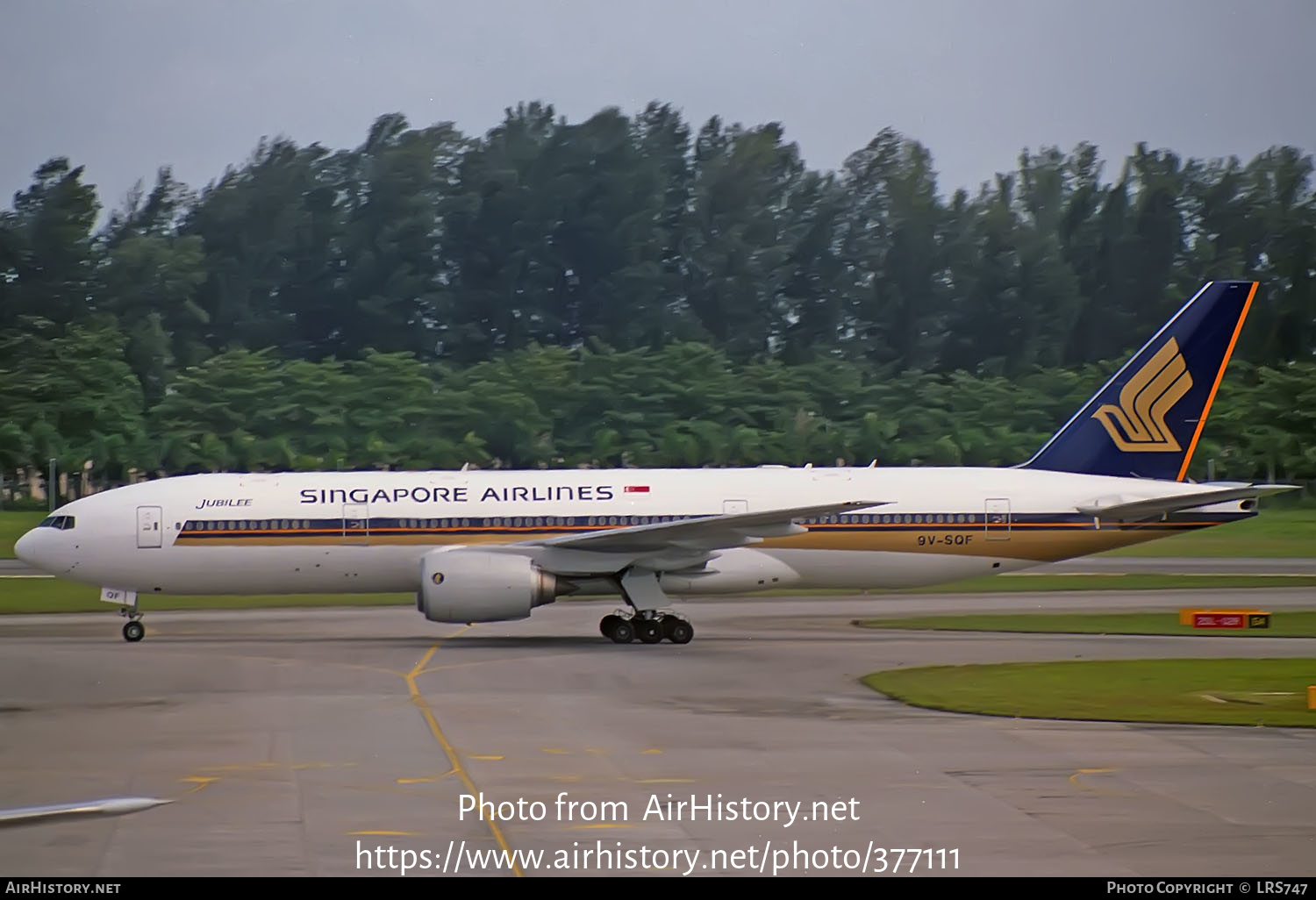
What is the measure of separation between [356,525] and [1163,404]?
17.8 metres

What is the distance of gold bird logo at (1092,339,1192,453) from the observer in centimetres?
3622

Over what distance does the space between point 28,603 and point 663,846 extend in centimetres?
3354

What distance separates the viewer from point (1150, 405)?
36.3 meters

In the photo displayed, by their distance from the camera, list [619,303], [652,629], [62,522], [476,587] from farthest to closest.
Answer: [619,303] < [62,522] < [652,629] < [476,587]

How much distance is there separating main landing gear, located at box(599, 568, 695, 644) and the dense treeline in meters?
50.3

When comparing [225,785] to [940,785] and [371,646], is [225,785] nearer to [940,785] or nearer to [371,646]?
[940,785]

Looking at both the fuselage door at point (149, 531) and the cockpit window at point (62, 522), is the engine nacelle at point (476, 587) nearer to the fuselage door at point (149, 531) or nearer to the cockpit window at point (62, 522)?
the fuselage door at point (149, 531)

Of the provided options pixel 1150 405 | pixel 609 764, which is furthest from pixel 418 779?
pixel 1150 405

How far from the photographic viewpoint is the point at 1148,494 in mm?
34969

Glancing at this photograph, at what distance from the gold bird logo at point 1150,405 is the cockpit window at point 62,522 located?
22.1m

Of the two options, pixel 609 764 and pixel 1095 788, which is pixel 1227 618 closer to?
pixel 1095 788

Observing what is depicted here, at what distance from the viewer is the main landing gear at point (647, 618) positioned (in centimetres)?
3200

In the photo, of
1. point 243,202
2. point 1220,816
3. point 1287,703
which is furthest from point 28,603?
point 243,202

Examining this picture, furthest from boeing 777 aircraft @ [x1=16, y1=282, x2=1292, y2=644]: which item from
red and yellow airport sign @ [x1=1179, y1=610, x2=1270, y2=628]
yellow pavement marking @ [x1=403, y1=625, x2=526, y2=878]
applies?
yellow pavement marking @ [x1=403, y1=625, x2=526, y2=878]
